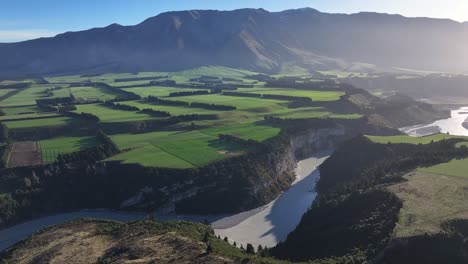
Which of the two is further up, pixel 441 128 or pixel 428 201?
pixel 428 201

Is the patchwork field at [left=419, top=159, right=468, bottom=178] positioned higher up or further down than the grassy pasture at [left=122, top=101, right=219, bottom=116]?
further down

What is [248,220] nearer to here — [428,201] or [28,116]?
[428,201]

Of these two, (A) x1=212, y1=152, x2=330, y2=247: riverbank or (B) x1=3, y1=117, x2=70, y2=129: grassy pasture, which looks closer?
(A) x1=212, y1=152, x2=330, y2=247: riverbank

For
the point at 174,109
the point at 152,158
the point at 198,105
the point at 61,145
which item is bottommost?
the point at 152,158

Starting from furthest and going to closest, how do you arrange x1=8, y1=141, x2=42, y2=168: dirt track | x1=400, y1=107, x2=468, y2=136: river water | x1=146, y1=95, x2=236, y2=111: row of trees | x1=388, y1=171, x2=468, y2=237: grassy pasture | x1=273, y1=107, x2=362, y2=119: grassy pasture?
1. x1=146, y1=95, x2=236, y2=111: row of trees
2. x1=400, y1=107, x2=468, y2=136: river water
3. x1=273, y1=107, x2=362, y2=119: grassy pasture
4. x1=8, y1=141, x2=42, y2=168: dirt track
5. x1=388, y1=171, x2=468, y2=237: grassy pasture

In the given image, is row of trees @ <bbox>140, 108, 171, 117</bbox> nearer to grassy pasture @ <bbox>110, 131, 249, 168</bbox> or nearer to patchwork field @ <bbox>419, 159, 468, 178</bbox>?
grassy pasture @ <bbox>110, 131, 249, 168</bbox>

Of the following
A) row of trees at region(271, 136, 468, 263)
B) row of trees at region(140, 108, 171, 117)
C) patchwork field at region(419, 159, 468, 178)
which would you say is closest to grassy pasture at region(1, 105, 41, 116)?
row of trees at region(140, 108, 171, 117)

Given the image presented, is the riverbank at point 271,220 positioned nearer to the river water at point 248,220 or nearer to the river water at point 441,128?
the river water at point 248,220

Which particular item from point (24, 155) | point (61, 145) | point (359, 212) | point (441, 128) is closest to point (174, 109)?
point (61, 145)
